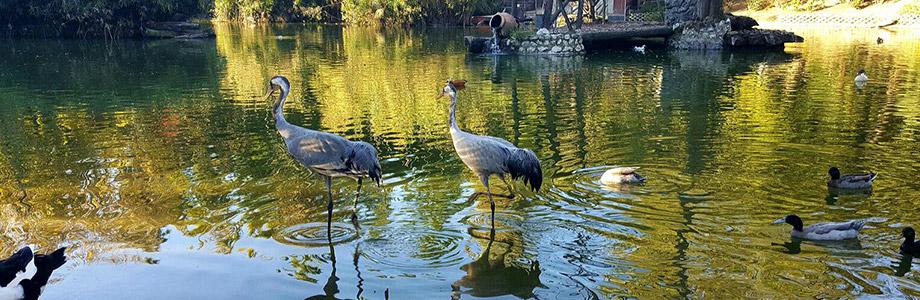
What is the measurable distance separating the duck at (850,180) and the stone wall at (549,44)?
1985 centimetres

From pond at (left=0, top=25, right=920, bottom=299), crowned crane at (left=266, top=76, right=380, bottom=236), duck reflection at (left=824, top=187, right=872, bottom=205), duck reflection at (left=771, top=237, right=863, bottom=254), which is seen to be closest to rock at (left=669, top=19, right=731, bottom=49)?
pond at (left=0, top=25, right=920, bottom=299)

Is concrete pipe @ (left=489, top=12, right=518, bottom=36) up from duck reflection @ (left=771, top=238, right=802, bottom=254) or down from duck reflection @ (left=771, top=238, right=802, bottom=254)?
up

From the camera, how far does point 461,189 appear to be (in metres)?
9.34

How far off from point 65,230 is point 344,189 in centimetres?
299

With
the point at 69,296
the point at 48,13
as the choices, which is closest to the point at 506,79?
the point at 69,296

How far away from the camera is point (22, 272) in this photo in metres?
6.43

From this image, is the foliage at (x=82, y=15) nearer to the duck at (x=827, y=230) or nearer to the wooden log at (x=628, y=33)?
the wooden log at (x=628, y=33)

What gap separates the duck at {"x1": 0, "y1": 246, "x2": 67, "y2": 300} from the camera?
584 centimetres

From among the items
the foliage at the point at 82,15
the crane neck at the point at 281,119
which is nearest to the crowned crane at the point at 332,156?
the crane neck at the point at 281,119

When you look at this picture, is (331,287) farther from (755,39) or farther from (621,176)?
(755,39)

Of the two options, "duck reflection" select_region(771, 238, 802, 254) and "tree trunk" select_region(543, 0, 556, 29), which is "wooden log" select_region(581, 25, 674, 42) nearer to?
"tree trunk" select_region(543, 0, 556, 29)

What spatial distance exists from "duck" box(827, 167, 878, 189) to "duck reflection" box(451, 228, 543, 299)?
13.8 ft

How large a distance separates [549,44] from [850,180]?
20.4 meters

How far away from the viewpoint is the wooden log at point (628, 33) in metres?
29.7
